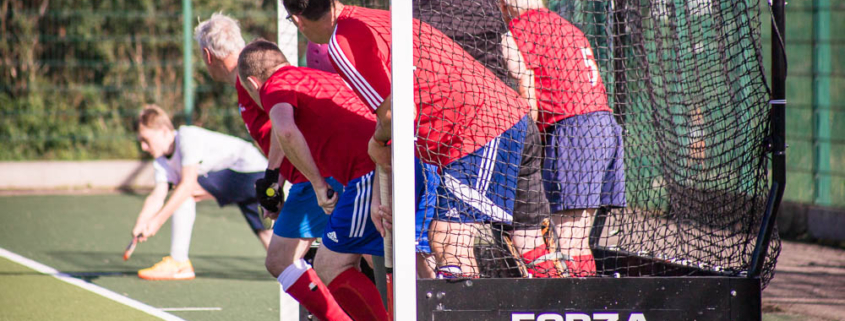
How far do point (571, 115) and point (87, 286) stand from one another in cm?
359

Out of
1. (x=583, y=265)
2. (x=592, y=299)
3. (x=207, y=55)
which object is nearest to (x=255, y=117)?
(x=207, y=55)

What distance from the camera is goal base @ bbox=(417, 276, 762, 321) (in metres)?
2.71

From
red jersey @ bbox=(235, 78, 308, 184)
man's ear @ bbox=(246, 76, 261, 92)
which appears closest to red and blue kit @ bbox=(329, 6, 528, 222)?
man's ear @ bbox=(246, 76, 261, 92)

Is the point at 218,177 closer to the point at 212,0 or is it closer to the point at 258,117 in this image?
the point at 258,117

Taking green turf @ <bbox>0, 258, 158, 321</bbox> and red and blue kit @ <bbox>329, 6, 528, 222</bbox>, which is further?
green turf @ <bbox>0, 258, 158, 321</bbox>

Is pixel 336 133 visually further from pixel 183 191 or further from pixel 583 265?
pixel 183 191

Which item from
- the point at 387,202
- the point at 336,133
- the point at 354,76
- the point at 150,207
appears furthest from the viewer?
the point at 150,207

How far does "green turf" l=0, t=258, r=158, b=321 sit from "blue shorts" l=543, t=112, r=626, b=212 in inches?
96.7

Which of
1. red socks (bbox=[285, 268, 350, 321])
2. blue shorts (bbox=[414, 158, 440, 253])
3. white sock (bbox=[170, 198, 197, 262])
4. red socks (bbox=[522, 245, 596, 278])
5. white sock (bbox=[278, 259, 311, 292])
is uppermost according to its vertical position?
blue shorts (bbox=[414, 158, 440, 253])

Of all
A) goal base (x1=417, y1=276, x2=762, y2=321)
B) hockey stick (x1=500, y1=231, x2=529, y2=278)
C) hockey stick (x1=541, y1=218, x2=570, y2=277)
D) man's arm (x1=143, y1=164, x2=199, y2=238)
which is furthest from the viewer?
man's arm (x1=143, y1=164, x2=199, y2=238)

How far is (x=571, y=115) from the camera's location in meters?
3.64

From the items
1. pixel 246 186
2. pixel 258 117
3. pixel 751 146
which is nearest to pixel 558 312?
pixel 751 146

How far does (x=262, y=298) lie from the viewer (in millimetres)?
5301

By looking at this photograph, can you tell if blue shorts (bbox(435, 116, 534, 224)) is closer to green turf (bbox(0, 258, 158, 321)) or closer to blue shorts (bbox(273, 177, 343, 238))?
blue shorts (bbox(273, 177, 343, 238))
